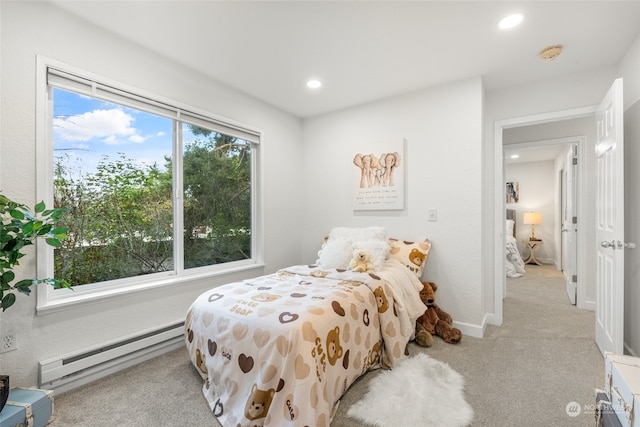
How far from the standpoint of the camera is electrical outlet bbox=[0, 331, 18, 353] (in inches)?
64.8

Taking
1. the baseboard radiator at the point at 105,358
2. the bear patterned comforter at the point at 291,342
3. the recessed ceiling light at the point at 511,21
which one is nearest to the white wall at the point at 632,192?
the recessed ceiling light at the point at 511,21

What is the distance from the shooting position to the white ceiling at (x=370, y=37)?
184cm

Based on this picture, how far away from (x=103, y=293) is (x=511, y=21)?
337 centimetres

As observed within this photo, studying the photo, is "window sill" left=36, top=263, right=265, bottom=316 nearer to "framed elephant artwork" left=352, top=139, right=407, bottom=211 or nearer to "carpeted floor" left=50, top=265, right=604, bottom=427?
"carpeted floor" left=50, top=265, right=604, bottom=427

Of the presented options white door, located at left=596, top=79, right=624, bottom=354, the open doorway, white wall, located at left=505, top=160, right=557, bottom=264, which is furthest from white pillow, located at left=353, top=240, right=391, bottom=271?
white wall, located at left=505, top=160, right=557, bottom=264

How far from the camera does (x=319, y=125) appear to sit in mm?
3795

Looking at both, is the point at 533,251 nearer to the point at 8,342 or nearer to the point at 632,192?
the point at 632,192

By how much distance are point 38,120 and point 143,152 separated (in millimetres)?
691

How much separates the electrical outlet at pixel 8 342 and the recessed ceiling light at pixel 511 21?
3595mm

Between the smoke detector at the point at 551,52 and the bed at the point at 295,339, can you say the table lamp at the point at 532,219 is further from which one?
the bed at the point at 295,339

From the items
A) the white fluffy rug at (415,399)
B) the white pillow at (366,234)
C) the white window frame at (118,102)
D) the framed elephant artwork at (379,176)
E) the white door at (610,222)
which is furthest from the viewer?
the framed elephant artwork at (379,176)

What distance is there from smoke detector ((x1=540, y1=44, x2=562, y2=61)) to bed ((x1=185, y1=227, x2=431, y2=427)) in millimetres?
2119

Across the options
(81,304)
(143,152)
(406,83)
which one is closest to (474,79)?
(406,83)

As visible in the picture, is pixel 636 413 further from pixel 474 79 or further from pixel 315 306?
pixel 474 79
